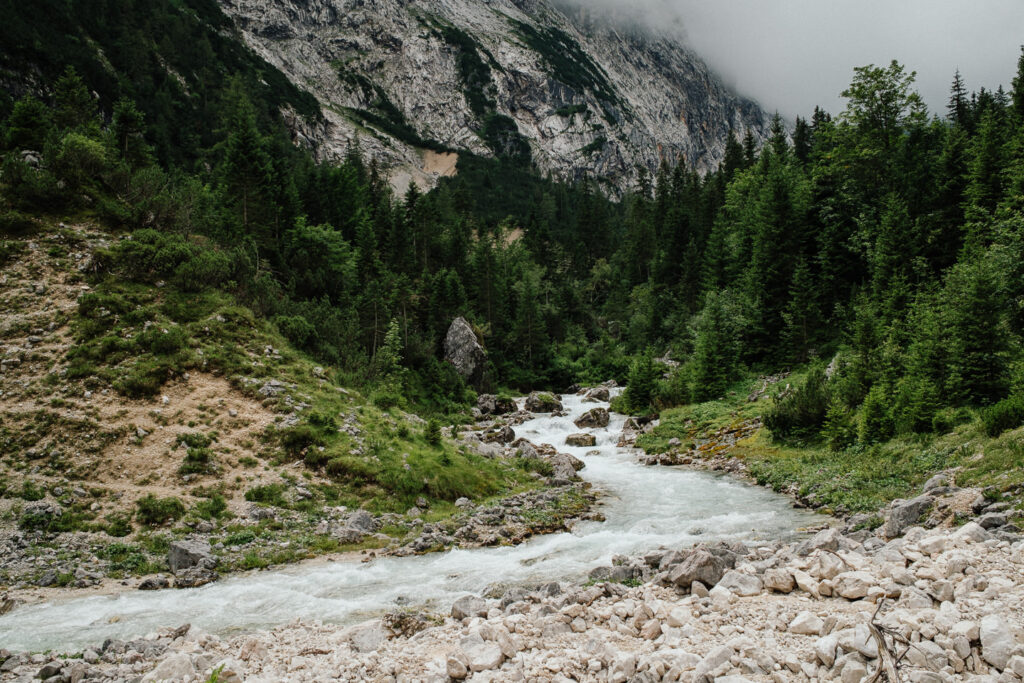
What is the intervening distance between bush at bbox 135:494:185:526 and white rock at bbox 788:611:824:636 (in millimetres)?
15340

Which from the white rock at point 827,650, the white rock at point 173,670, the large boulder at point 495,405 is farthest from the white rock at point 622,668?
the large boulder at point 495,405

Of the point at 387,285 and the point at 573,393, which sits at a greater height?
the point at 387,285

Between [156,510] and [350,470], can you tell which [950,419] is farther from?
[156,510]

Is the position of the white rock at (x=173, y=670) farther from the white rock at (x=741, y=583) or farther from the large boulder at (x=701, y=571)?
the white rock at (x=741, y=583)

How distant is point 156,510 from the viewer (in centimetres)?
1470

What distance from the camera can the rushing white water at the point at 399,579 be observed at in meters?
10.2

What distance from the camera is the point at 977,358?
62.4 feet

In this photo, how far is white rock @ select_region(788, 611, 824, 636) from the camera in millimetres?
6840

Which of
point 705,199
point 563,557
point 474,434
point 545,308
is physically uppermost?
point 705,199

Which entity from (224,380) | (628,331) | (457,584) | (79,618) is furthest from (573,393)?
(79,618)

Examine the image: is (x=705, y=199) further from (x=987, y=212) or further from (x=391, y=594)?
(x=391, y=594)

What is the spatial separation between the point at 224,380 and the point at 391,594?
13486mm

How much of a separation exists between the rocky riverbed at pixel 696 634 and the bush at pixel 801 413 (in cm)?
1669

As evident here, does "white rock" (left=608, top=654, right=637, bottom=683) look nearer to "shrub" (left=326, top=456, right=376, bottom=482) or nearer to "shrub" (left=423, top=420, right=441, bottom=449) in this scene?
"shrub" (left=326, top=456, right=376, bottom=482)
